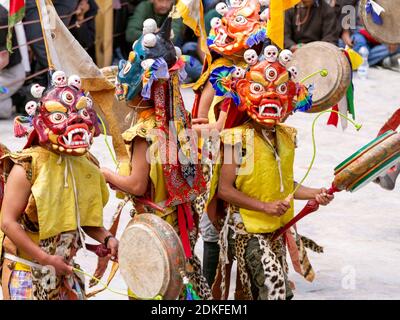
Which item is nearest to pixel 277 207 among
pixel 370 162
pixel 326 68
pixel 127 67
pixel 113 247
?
pixel 370 162

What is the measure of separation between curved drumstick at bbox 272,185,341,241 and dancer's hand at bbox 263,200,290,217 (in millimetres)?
81

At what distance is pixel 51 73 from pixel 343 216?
141 inches

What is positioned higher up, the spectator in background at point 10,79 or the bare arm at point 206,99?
the bare arm at point 206,99

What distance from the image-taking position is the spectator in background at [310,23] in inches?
460

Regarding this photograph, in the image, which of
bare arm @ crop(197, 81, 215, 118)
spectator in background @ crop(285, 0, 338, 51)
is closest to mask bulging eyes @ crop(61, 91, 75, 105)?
bare arm @ crop(197, 81, 215, 118)

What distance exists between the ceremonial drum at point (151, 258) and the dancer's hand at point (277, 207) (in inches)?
28.6

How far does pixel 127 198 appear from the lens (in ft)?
19.0

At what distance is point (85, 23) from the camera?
1144 centimetres

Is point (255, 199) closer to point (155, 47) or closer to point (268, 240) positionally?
point (268, 240)

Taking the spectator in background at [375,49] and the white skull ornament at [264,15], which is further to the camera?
the spectator in background at [375,49]

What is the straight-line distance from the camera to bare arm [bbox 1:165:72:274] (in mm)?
5109

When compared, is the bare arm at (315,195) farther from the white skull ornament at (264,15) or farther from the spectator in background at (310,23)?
the spectator in background at (310,23)

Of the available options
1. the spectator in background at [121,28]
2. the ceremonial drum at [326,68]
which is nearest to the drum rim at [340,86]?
the ceremonial drum at [326,68]

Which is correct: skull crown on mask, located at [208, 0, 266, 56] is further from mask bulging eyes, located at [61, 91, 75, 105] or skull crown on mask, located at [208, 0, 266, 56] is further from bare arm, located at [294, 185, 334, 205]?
mask bulging eyes, located at [61, 91, 75, 105]
